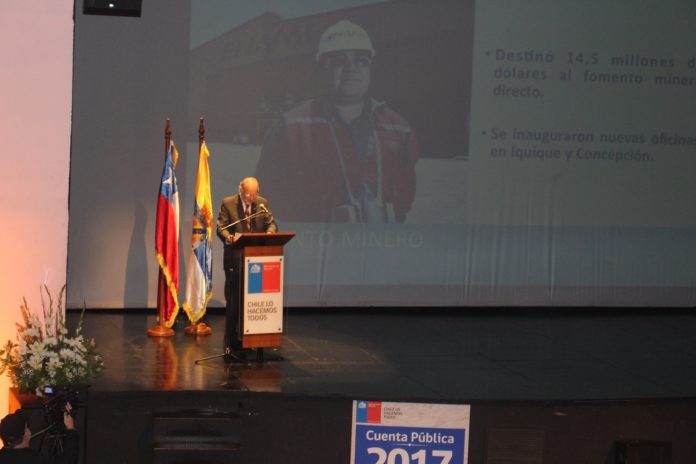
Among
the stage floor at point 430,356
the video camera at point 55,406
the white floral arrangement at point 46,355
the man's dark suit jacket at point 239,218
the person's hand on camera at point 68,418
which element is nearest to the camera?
the person's hand on camera at point 68,418

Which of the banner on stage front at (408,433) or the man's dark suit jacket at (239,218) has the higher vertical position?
the man's dark suit jacket at (239,218)

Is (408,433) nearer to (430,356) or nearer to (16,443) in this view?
(430,356)

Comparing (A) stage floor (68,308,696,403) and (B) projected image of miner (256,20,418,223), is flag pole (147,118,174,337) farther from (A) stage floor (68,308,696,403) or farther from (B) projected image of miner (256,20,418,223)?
(B) projected image of miner (256,20,418,223)

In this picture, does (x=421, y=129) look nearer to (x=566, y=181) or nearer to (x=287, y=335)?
(x=566, y=181)

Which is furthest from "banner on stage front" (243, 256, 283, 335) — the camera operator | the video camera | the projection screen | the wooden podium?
the camera operator

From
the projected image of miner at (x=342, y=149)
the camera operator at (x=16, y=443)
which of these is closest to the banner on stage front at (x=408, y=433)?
the camera operator at (x=16, y=443)

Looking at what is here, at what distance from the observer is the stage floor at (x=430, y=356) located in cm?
651

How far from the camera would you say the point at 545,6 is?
32.7 feet

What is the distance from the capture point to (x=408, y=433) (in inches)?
Result: 245

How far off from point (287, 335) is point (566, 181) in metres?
3.40

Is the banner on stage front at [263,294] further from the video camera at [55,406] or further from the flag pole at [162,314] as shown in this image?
the video camera at [55,406]

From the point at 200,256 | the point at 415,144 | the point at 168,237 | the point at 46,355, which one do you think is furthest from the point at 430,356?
the point at 46,355

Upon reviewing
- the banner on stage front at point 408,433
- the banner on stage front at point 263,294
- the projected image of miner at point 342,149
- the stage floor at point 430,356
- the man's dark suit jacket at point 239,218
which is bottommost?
the banner on stage front at point 408,433

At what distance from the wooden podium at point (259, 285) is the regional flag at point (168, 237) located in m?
1.15
